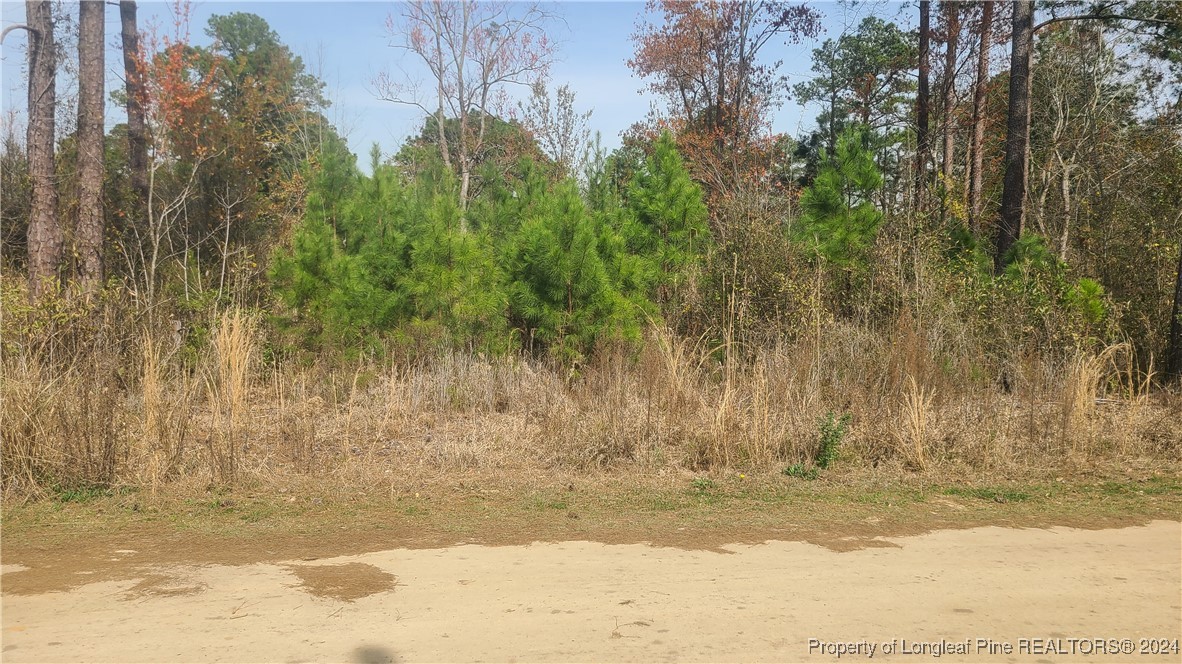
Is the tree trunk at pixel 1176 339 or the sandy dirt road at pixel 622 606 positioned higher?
the tree trunk at pixel 1176 339

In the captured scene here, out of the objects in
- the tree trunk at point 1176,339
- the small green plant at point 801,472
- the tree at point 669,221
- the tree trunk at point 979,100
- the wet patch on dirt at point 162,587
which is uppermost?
A: the tree trunk at point 979,100

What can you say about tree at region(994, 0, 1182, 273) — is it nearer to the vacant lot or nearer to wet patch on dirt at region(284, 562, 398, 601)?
the vacant lot

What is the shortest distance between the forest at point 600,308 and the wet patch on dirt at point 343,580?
2.20 metres

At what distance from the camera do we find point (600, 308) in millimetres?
11109

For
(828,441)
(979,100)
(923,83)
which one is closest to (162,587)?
(828,441)

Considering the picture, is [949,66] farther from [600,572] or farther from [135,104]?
[135,104]

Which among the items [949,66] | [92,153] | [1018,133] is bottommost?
[92,153]

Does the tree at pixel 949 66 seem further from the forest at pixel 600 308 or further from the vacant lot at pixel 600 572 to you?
the vacant lot at pixel 600 572

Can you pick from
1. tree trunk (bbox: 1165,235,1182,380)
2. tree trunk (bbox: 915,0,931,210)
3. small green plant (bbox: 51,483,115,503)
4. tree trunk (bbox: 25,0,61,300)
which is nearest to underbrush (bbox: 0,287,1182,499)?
small green plant (bbox: 51,483,115,503)

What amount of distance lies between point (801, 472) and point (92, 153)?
42.0 feet

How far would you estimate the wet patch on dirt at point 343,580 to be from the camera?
4.93m

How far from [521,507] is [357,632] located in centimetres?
264

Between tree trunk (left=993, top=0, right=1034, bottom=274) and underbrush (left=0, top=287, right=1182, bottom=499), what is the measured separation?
410cm

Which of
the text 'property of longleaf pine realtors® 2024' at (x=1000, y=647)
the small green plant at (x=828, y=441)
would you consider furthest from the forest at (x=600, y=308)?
the text 'property of longleaf pine realtors® 2024' at (x=1000, y=647)
